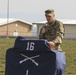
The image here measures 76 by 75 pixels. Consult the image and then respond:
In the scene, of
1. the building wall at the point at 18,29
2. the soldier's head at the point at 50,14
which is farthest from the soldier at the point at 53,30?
the building wall at the point at 18,29

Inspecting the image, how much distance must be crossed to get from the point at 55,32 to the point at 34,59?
30.9 inches

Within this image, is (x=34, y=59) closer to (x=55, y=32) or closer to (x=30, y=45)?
(x=30, y=45)

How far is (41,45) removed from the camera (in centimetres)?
629

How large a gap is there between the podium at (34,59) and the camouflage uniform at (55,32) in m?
0.42

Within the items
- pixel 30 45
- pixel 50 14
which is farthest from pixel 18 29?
pixel 30 45

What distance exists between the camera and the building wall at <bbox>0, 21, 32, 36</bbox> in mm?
86125

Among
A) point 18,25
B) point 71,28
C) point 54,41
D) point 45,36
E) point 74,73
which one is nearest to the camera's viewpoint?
point 54,41

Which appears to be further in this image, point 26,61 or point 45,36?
point 45,36

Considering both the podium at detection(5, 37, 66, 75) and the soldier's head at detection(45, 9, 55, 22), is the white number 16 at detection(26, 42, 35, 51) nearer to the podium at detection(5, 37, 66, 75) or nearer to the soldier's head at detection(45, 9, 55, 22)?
the podium at detection(5, 37, 66, 75)

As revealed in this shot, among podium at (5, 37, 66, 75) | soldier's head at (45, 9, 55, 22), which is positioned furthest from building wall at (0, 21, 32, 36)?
podium at (5, 37, 66, 75)

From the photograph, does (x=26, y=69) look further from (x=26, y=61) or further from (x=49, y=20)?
(x=49, y=20)

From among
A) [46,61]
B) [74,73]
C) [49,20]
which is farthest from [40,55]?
[74,73]

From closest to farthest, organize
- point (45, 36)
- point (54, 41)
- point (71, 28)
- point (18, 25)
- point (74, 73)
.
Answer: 1. point (54, 41)
2. point (45, 36)
3. point (74, 73)
4. point (71, 28)
5. point (18, 25)

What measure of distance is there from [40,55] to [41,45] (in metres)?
0.15
